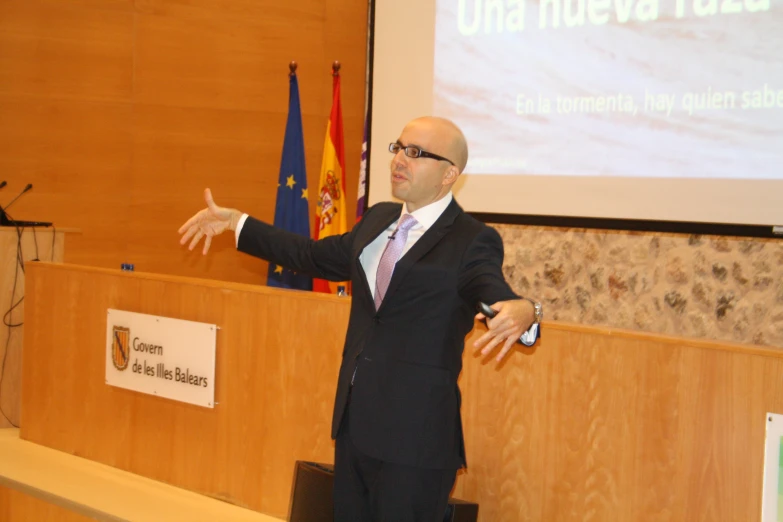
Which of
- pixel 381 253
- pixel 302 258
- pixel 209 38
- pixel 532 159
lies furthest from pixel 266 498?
pixel 209 38

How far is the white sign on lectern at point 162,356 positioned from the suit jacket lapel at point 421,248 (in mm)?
1617

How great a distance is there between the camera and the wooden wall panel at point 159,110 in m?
5.98

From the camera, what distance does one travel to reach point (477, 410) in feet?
10.3

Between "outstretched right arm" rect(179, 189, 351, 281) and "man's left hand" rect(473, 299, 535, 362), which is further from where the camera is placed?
"outstretched right arm" rect(179, 189, 351, 281)

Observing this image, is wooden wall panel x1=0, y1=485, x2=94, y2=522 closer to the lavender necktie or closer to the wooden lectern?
the wooden lectern

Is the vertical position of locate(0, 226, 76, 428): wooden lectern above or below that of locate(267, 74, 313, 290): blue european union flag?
below

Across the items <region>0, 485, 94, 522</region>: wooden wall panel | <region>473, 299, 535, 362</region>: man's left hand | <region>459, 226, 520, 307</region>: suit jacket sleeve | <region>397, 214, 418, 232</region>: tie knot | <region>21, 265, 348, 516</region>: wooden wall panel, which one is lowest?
<region>0, 485, 94, 522</region>: wooden wall panel

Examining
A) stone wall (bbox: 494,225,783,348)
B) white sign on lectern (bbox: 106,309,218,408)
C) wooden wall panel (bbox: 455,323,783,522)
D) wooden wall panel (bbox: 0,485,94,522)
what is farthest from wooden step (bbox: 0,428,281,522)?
stone wall (bbox: 494,225,783,348)

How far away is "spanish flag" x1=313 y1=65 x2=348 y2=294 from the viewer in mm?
5555

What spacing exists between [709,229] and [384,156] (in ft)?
6.82

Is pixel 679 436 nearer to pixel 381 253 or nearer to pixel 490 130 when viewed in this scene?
pixel 381 253

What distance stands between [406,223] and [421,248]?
4.8 inches

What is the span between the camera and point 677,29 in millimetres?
4434

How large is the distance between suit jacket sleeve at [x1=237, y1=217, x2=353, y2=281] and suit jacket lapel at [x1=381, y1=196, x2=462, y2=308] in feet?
1.22
